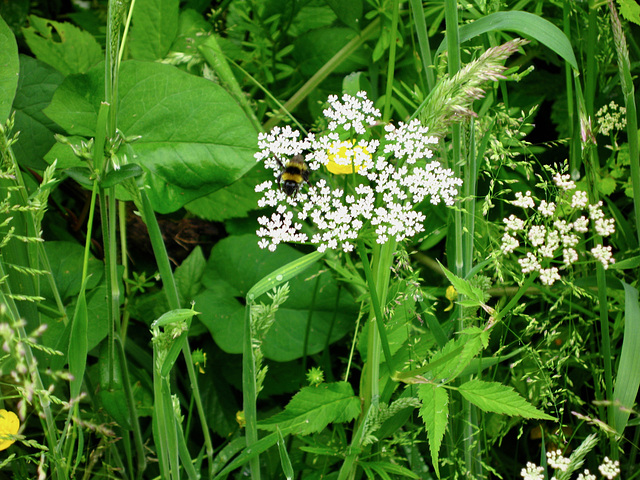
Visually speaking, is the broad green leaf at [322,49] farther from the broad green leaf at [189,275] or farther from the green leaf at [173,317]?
the green leaf at [173,317]

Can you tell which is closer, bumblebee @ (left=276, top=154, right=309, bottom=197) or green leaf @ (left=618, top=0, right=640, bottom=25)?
bumblebee @ (left=276, top=154, right=309, bottom=197)

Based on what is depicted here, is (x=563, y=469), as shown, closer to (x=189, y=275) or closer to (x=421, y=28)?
(x=421, y=28)

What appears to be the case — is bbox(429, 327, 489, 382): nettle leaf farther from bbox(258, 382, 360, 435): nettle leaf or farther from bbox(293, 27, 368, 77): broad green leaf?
bbox(293, 27, 368, 77): broad green leaf

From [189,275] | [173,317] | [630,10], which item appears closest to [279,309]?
[189,275]

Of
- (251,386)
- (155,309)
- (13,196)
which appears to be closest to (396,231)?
(251,386)

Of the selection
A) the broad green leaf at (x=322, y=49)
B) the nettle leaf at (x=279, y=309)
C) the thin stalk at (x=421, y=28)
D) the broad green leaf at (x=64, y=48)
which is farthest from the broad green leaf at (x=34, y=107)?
the thin stalk at (x=421, y=28)

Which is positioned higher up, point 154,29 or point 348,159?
point 154,29

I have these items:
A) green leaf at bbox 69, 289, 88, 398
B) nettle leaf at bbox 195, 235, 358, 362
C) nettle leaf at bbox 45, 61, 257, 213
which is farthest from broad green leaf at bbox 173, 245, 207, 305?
green leaf at bbox 69, 289, 88, 398
